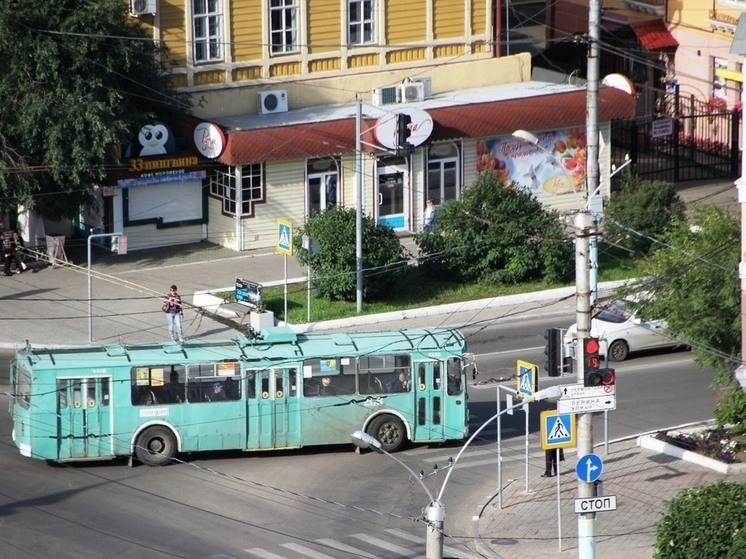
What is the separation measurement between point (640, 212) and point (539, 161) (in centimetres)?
676

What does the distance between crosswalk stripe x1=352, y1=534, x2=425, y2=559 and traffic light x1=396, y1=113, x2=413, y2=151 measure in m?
20.1

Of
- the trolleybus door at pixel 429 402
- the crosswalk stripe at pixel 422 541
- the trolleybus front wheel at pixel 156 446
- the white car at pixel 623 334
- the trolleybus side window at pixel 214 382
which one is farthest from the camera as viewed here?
the white car at pixel 623 334

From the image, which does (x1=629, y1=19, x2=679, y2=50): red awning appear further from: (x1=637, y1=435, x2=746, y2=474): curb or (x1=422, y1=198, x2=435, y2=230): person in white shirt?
(x1=637, y1=435, x2=746, y2=474): curb

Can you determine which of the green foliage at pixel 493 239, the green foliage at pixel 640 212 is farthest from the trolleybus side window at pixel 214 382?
the green foliage at pixel 640 212

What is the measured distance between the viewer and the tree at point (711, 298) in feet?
95.6

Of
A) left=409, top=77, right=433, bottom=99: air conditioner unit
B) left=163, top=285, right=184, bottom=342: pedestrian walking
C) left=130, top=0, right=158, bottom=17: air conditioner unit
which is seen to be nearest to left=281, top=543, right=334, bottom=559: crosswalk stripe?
left=163, top=285, right=184, bottom=342: pedestrian walking

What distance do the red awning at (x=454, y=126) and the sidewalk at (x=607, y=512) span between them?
16.2m

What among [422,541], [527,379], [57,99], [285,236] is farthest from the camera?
[57,99]

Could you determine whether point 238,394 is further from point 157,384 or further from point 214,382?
point 157,384

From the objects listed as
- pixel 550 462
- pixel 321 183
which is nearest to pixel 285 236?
pixel 321 183

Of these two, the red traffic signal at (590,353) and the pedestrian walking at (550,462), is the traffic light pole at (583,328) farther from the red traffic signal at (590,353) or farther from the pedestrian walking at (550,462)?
the pedestrian walking at (550,462)

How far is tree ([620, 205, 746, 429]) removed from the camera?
1147 inches

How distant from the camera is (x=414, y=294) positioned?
4056 centimetres

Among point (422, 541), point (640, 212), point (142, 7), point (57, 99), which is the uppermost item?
point (142, 7)
